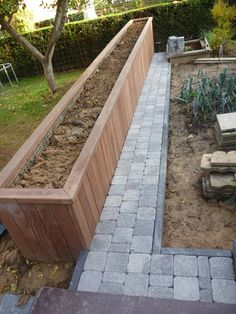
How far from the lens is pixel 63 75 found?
11.7 m

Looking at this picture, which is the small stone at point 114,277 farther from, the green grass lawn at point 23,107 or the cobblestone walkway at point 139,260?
the green grass lawn at point 23,107

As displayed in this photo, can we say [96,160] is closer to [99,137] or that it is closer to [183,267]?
[99,137]

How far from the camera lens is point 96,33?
11289mm

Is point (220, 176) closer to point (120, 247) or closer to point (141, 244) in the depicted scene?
point (141, 244)

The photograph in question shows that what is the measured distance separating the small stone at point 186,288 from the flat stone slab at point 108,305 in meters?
0.18

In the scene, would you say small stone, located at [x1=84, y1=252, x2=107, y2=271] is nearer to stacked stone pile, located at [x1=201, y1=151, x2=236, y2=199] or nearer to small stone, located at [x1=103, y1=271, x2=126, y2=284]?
small stone, located at [x1=103, y1=271, x2=126, y2=284]

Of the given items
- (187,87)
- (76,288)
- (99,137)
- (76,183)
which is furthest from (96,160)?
(187,87)

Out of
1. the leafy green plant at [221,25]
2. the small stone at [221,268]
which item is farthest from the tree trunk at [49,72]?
the small stone at [221,268]

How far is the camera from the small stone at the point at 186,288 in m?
2.77

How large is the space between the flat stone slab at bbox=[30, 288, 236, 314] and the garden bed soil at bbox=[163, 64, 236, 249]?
2.74 feet

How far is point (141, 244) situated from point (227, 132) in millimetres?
2267

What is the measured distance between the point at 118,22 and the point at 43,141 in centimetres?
854

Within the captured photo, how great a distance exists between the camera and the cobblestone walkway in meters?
2.86

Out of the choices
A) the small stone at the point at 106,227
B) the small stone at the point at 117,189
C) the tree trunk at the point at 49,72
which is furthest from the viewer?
the tree trunk at the point at 49,72
